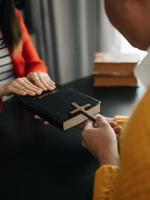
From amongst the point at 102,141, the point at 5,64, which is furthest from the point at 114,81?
the point at 5,64

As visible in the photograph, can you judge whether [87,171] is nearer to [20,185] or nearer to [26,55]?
[20,185]

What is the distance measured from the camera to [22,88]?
1.16 m

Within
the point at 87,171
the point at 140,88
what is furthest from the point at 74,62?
the point at 87,171

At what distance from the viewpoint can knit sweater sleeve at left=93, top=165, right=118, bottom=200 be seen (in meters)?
0.69

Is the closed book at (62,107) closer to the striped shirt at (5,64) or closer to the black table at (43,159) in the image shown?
the black table at (43,159)

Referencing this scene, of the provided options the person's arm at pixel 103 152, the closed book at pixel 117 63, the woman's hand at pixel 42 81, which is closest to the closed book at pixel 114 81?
the closed book at pixel 117 63

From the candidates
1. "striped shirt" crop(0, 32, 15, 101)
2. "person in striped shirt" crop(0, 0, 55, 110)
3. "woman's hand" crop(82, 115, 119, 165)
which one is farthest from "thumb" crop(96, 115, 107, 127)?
"striped shirt" crop(0, 32, 15, 101)

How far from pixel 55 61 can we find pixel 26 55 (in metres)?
0.60

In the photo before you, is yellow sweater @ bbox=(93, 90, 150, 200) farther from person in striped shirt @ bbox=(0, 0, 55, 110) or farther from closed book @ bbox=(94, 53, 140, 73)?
person in striped shirt @ bbox=(0, 0, 55, 110)

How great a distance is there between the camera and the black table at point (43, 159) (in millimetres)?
786

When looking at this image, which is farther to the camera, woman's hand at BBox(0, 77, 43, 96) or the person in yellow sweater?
woman's hand at BBox(0, 77, 43, 96)

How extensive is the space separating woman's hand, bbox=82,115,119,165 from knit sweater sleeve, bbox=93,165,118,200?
0.07m

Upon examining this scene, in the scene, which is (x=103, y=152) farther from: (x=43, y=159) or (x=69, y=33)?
(x=69, y=33)

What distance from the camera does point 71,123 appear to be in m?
0.95
